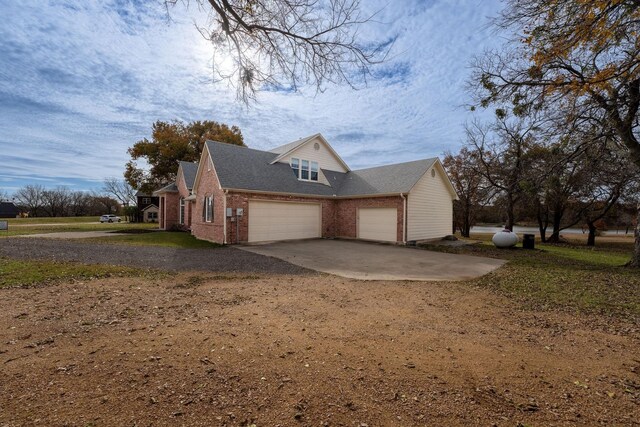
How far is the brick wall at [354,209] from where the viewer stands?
15484 mm

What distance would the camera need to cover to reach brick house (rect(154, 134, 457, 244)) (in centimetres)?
1495

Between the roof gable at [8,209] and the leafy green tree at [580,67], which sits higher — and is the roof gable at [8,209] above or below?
below

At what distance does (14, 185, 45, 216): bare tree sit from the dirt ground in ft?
245

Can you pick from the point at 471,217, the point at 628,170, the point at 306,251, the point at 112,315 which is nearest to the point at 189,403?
the point at 112,315

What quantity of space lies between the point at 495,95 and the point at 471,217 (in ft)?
82.4

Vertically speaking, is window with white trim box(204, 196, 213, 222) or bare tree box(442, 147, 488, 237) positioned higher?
bare tree box(442, 147, 488, 237)

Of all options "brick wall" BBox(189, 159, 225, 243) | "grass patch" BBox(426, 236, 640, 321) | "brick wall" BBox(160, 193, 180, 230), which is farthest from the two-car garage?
"brick wall" BBox(160, 193, 180, 230)

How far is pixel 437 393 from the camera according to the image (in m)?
2.69

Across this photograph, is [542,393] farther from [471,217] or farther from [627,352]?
[471,217]

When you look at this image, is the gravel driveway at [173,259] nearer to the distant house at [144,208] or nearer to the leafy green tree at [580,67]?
the leafy green tree at [580,67]

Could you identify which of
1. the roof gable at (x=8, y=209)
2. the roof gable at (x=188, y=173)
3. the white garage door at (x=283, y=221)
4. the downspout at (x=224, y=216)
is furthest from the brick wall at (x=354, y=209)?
the roof gable at (x=8, y=209)

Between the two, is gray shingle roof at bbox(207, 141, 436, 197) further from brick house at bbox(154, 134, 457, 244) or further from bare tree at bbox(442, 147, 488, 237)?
bare tree at bbox(442, 147, 488, 237)

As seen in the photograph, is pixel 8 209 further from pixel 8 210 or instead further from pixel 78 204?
pixel 78 204

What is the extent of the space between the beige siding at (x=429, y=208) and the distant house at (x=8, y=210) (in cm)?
7958
